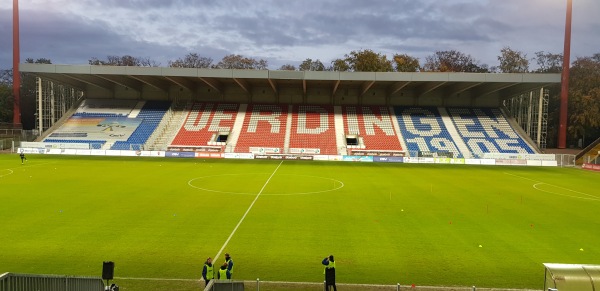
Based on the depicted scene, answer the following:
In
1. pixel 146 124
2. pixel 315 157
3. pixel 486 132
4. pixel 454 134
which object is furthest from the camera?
pixel 146 124

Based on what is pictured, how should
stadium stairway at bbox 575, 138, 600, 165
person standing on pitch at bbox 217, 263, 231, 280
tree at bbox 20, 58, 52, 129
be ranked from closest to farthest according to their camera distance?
person standing on pitch at bbox 217, 263, 231, 280
stadium stairway at bbox 575, 138, 600, 165
tree at bbox 20, 58, 52, 129

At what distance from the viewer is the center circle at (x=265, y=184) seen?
23.4 metres

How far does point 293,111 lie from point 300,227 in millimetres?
44339

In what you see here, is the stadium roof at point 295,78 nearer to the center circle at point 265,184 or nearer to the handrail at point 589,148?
the handrail at point 589,148

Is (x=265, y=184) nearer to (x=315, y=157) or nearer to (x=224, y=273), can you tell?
(x=224, y=273)

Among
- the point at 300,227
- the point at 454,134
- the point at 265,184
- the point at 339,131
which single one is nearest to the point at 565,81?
the point at 454,134

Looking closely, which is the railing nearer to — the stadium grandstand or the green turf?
the green turf

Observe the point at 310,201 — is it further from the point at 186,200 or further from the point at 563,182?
the point at 563,182

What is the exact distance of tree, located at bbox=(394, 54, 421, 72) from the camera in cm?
7731

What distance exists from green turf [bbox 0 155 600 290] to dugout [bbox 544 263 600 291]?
2282mm

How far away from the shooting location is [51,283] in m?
7.29

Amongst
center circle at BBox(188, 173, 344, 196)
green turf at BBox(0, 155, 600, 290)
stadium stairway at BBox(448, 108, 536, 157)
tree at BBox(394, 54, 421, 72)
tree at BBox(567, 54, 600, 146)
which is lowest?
green turf at BBox(0, 155, 600, 290)

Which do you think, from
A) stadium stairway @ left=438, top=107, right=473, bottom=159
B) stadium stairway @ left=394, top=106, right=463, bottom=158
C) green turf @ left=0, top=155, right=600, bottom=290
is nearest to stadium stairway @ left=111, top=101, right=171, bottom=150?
green turf @ left=0, top=155, right=600, bottom=290

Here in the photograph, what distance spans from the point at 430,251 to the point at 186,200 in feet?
39.9
